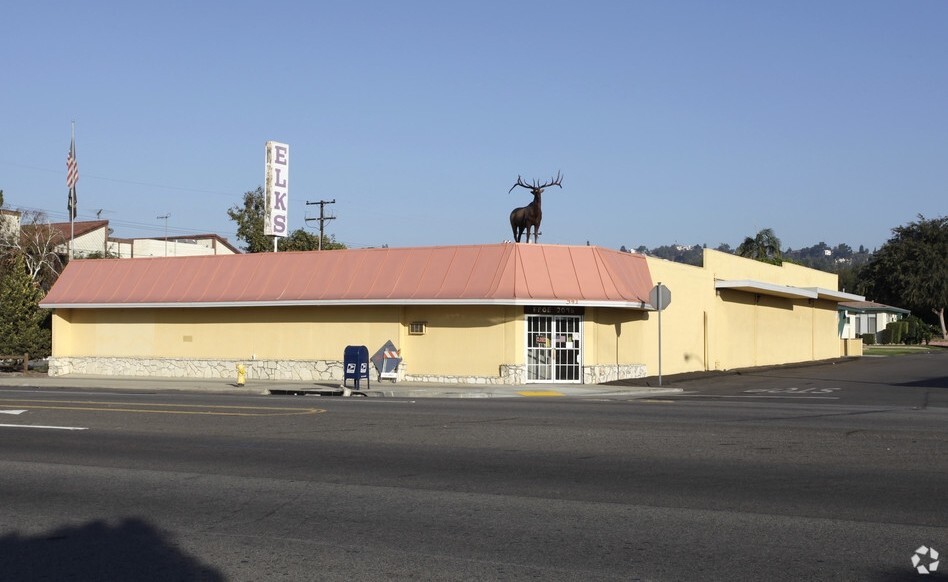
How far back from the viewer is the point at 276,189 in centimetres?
3828

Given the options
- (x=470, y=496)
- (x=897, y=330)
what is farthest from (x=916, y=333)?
(x=470, y=496)

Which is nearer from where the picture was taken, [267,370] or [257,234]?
[267,370]

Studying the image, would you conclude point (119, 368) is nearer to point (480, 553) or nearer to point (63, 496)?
point (63, 496)

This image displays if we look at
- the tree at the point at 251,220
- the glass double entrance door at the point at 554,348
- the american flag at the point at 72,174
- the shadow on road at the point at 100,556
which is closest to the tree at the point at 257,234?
the tree at the point at 251,220

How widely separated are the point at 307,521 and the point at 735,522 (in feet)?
12.4

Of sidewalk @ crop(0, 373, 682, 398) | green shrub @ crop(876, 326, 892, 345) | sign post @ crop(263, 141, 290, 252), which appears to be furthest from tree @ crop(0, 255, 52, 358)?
green shrub @ crop(876, 326, 892, 345)

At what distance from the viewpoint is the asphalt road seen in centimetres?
759

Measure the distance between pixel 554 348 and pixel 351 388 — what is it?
6456mm

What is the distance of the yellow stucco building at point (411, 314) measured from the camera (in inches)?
1195

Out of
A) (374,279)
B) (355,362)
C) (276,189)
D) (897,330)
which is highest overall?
(276,189)

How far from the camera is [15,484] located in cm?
1123

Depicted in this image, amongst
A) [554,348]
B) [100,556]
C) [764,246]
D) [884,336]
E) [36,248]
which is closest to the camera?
[100,556]

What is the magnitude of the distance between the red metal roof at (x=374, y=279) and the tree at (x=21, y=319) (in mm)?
3893

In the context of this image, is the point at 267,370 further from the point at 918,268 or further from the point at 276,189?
the point at 918,268
